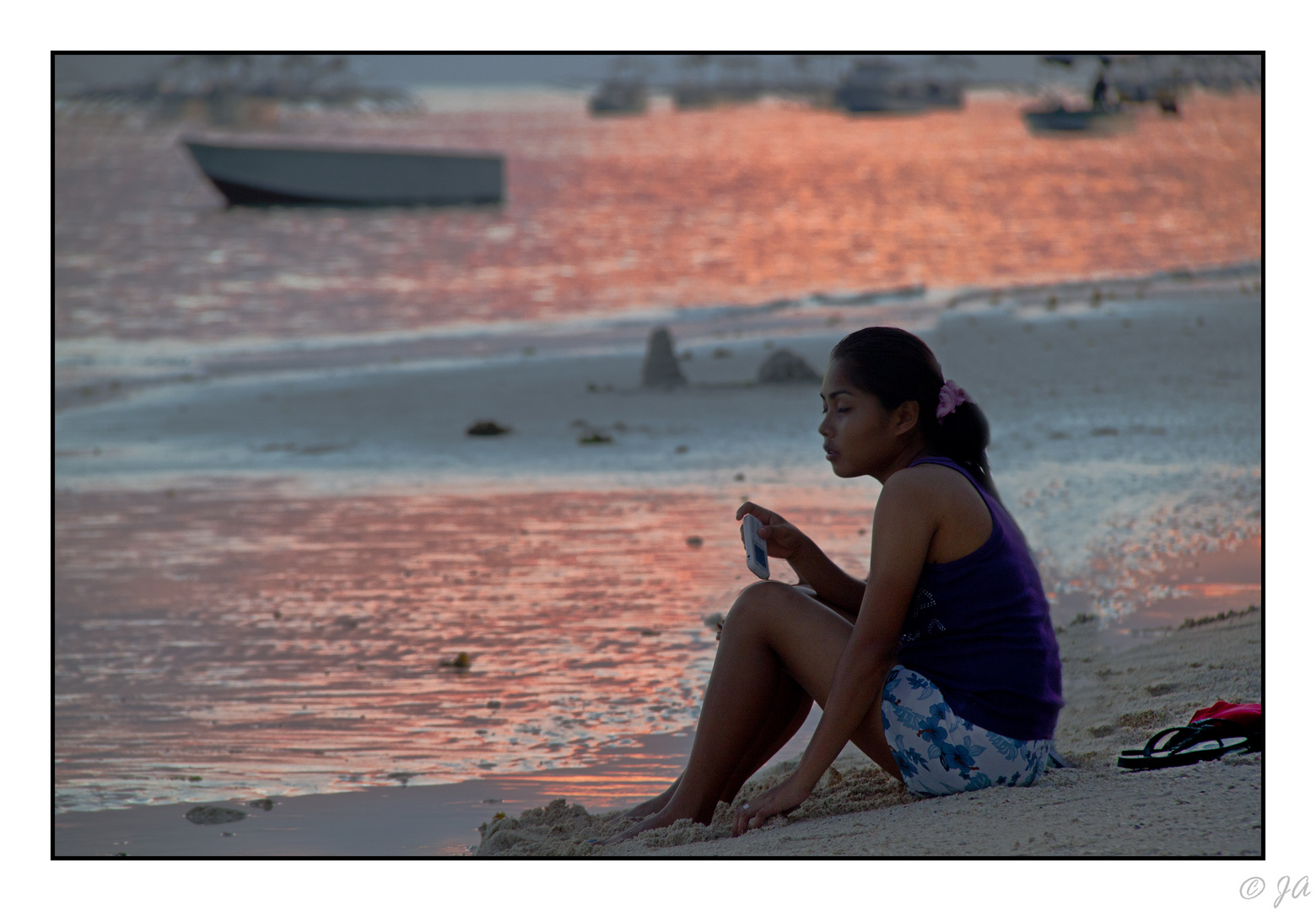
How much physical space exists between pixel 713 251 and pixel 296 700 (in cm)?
2100

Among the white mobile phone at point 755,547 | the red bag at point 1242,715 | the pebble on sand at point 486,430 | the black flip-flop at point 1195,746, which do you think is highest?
the pebble on sand at point 486,430

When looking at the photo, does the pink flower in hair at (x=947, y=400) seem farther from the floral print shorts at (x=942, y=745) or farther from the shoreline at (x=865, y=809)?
the shoreline at (x=865, y=809)

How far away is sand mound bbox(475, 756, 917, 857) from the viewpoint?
9.78 ft

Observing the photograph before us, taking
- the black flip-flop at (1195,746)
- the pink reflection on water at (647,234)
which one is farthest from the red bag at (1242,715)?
the pink reflection on water at (647,234)

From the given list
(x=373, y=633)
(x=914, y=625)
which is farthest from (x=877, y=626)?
(x=373, y=633)

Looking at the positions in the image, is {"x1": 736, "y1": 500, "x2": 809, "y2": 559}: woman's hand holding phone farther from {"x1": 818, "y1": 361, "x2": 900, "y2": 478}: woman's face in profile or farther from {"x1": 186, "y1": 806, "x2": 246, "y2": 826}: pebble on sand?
{"x1": 186, "y1": 806, "x2": 246, "y2": 826}: pebble on sand

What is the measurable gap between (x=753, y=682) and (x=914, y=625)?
1.24ft

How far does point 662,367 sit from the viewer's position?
10102 mm

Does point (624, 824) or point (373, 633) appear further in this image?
point (373, 633)

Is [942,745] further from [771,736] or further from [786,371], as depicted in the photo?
[786,371]

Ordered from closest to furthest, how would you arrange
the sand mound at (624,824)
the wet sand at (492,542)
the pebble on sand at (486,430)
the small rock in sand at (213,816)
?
1. the sand mound at (624,824)
2. the small rock in sand at (213,816)
3. the wet sand at (492,542)
4. the pebble on sand at (486,430)

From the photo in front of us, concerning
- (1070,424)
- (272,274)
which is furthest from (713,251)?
(1070,424)

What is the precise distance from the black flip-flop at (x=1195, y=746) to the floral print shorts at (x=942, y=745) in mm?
315

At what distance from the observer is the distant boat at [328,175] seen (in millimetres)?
31016
